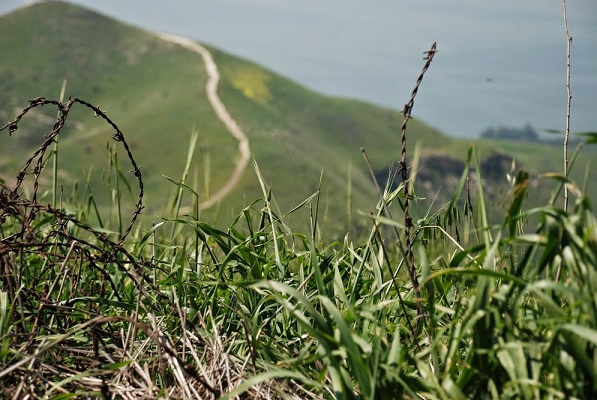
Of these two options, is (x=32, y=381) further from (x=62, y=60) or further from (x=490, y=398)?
(x=62, y=60)

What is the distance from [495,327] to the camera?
2.03m

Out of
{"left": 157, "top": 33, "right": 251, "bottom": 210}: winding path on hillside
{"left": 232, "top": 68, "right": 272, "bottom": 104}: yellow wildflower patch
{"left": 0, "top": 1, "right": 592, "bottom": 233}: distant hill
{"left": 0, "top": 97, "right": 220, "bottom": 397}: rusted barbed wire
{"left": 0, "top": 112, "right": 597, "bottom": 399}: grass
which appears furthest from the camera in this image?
{"left": 232, "top": 68, "right": 272, "bottom": 104}: yellow wildflower patch

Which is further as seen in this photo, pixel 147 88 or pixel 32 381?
pixel 147 88

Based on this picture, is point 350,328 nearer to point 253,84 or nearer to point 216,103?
point 216,103

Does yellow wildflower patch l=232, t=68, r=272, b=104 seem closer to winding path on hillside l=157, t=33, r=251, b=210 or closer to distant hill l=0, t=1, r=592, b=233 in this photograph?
distant hill l=0, t=1, r=592, b=233

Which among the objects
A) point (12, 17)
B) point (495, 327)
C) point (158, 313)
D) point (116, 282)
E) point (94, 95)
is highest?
point (495, 327)

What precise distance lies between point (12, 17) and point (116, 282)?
165 metres

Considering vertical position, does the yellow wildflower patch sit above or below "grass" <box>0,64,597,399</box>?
below

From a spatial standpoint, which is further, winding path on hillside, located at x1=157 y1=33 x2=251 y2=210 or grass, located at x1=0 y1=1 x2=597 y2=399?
winding path on hillside, located at x1=157 y1=33 x2=251 y2=210

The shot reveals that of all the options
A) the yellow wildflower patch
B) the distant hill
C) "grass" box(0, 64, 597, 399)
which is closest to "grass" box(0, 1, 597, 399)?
"grass" box(0, 64, 597, 399)

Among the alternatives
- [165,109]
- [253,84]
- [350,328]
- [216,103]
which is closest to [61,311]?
[350,328]

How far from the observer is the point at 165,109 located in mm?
122562

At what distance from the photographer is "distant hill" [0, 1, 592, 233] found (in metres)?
110

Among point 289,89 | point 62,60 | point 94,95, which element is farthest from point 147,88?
point 289,89
